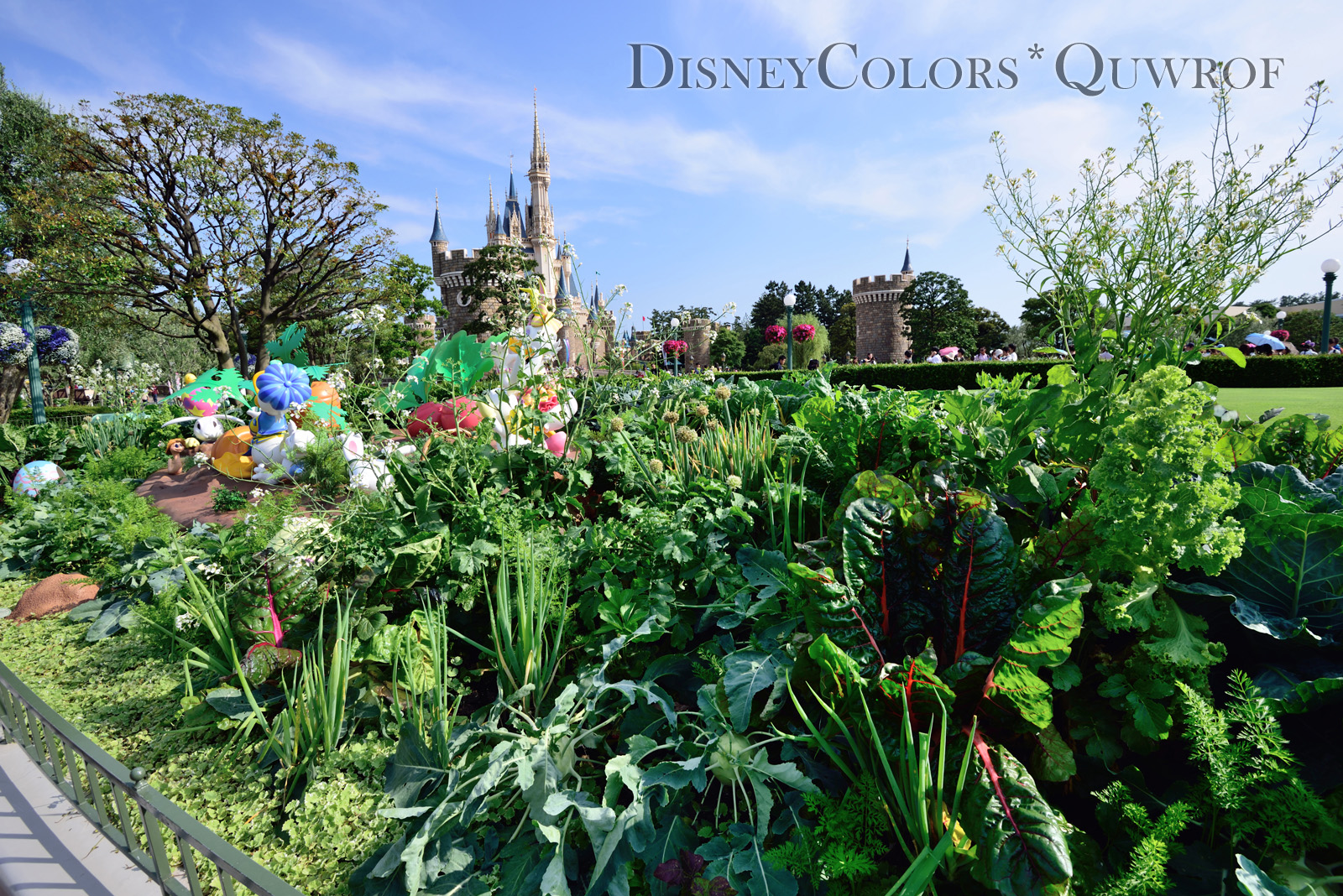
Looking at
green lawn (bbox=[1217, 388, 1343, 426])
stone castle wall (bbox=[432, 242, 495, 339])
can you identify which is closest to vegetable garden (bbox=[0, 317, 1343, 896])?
green lawn (bbox=[1217, 388, 1343, 426])

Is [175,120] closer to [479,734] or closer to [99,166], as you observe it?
[99,166]

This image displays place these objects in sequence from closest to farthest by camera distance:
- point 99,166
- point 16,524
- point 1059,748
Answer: point 1059,748
point 16,524
point 99,166

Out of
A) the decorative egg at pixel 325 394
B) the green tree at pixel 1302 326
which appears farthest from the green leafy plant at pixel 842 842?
the green tree at pixel 1302 326

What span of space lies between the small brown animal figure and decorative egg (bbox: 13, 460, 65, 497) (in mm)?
943

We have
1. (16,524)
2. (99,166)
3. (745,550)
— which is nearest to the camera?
(745,550)

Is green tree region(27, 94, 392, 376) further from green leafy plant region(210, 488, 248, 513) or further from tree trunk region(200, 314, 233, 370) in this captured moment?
green leafy plant region(210, 488, 248, 513)

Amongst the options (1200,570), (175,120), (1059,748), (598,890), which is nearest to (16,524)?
(598,890)

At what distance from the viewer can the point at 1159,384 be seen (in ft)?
4.95

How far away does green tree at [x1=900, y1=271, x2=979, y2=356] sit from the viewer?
40.0 m

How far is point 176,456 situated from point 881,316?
43.8m

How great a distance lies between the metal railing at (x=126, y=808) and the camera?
1.25 metres

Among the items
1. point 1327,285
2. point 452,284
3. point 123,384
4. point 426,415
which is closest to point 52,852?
point 426,415

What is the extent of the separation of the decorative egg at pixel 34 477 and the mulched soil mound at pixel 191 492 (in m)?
1.01

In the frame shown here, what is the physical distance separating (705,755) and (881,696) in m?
0.47
